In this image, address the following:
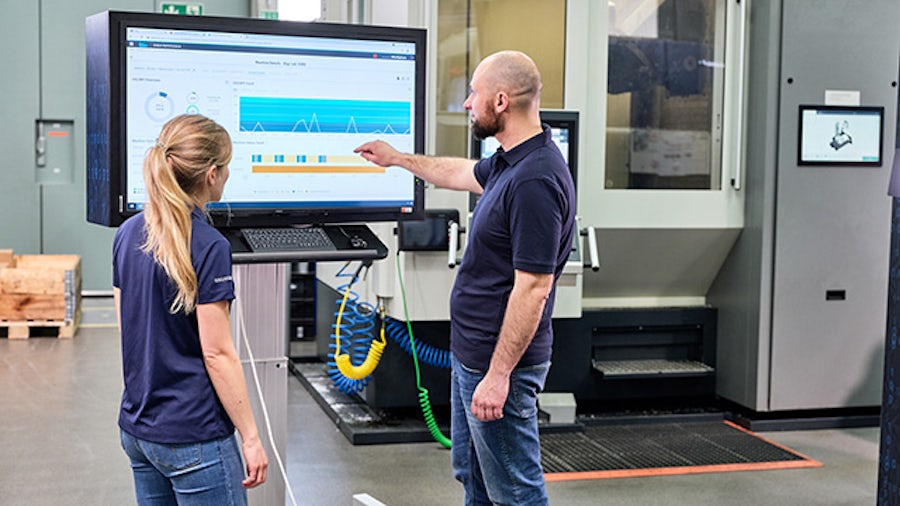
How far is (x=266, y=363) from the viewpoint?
328cm

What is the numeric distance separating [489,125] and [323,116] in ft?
1.83

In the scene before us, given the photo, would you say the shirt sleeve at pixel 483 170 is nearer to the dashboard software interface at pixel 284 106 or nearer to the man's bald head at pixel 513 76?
the dashboard software interface at pixel 284 106

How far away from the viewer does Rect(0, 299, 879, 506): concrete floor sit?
4398mm

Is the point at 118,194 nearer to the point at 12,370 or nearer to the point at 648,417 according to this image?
the point at 648,417

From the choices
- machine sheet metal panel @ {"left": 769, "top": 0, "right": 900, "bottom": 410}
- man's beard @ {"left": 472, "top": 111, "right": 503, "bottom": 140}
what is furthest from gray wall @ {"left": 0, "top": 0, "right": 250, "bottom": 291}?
man's beard @ {"left": 472, "top": 111, "right": 503, "bottom": 140}

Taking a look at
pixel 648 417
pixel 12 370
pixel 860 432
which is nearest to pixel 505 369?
pixel 648 417

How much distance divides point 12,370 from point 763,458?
15.1 ft

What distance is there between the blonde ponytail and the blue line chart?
72 cm

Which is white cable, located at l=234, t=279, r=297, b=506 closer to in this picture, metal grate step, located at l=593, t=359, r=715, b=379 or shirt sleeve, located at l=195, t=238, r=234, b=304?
shirt sleeve, located at l=195, t=238, r=234, b=304

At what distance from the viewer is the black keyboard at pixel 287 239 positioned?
2990 millimetres

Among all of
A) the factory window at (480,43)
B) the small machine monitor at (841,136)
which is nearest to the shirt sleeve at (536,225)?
the factory window at (480,43)

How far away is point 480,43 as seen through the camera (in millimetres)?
5223

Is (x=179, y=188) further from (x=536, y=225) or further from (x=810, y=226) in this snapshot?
(x=810, y=226)

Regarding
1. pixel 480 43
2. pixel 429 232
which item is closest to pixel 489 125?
pixel 429 232
